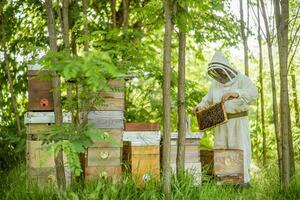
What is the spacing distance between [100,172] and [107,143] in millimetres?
280

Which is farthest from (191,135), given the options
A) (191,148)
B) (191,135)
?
(191,148)

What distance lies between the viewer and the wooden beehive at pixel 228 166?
5426 millimetres

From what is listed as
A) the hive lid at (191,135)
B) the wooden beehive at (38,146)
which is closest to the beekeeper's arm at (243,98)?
the hive lid at (191,135)

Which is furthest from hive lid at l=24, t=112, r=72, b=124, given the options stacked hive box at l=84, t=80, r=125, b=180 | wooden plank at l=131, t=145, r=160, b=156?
wooden plank at l=131, t=145, r=160, b=156

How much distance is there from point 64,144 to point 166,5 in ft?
4.95

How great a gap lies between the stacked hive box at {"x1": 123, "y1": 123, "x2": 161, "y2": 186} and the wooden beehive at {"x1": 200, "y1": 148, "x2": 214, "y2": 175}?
84 centimetres

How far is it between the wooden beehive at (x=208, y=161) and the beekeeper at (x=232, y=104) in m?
0.44

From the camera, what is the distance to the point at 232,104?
19.4 feet

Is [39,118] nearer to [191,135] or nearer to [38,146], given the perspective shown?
[38,146]

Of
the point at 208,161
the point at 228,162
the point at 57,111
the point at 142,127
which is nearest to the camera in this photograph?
the point at 57,111

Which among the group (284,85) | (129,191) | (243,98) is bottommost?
(129,191)

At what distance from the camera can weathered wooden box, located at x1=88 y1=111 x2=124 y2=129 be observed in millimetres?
4672

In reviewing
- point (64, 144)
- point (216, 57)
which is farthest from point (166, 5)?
point (216, 57)

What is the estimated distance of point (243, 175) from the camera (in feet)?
18.1
